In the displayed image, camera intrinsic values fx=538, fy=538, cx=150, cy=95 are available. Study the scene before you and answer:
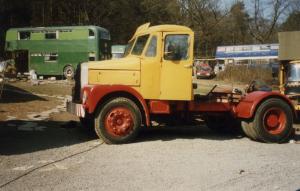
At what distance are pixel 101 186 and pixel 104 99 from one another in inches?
173

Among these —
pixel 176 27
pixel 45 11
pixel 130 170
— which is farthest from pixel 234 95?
pixel 45 11

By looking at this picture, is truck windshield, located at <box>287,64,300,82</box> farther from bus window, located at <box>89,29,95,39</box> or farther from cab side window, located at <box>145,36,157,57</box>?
bus window, located at <box>89,29,95,39</box>

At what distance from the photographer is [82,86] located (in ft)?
43.2

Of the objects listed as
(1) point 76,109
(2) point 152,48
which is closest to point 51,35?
(1) point 76,109

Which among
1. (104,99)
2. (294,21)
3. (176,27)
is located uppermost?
(294,21)

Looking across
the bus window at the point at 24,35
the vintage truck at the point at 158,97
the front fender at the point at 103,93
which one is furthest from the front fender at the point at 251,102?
the bus window at the point at 24,35

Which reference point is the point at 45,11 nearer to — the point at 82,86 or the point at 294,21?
the point at 294,21

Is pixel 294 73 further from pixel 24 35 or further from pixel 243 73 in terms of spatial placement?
pixel 243 73

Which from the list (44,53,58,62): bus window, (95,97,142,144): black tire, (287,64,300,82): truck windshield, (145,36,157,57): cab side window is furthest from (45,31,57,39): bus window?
(95,97,142,144): black tire

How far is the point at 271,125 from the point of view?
43.7 feet

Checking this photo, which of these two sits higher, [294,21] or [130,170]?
[294,21]

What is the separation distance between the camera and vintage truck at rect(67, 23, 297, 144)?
40.8ft

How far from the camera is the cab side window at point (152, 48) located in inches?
506

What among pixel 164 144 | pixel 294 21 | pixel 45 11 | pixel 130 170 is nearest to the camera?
pixel 130 170
